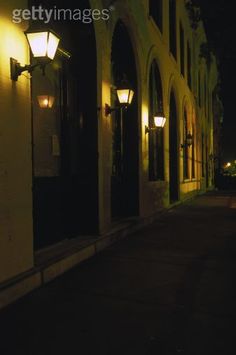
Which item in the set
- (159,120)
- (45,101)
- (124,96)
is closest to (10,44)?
(45,101)

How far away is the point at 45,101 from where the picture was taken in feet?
27.0

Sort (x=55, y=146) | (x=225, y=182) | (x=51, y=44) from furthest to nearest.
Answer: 1. (x=225, y=182)
2. (x=55, y=146)
3. (x=51, y=44)

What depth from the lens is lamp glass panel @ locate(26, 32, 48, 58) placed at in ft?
20.5

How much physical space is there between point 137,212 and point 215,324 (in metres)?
7.82

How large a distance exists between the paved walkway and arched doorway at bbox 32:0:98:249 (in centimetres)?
93

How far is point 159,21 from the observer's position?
16594mm

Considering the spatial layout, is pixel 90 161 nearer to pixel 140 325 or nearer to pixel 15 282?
pixel 15 282

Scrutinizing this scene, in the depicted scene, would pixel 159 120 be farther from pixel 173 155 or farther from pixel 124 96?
pixel 173 155

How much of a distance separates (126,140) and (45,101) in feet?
15.5

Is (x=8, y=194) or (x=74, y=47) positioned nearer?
(x=8, y=194)

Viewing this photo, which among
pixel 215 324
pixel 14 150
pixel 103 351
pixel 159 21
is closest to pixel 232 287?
pixel 215 324

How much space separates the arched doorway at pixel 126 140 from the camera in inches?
490

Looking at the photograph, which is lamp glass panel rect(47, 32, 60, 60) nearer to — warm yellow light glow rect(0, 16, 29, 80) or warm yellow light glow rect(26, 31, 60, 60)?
warm yellow light glow rect(26, 31, 60, 60)

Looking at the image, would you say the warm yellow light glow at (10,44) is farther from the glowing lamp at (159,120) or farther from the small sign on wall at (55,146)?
the glowing lamp at (159,120)
